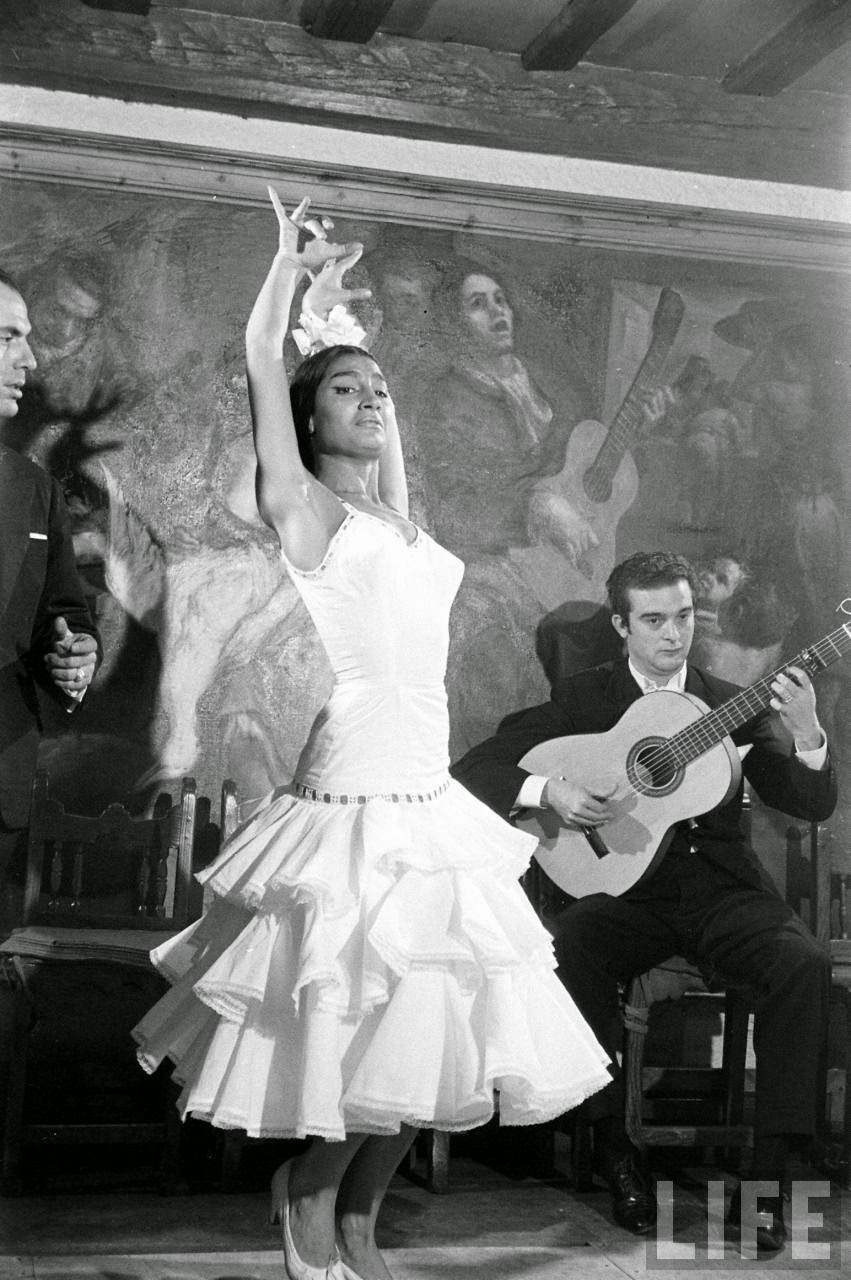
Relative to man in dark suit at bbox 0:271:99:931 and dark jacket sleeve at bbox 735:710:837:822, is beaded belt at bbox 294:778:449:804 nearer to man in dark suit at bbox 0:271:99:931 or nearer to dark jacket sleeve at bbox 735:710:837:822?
man in dark suit at bbox 0:271:99:931

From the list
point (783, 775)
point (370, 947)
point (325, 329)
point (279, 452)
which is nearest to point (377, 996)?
point (370, 947)

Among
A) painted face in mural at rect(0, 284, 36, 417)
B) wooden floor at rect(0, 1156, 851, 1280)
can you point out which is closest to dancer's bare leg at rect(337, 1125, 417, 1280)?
wooden floor at rect(0, 1156, 851, 1280)

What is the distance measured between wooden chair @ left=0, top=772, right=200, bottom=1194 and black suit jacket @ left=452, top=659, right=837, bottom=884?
32.7 inches

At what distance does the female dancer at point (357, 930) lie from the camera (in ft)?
7.68

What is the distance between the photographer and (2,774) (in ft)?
11.2

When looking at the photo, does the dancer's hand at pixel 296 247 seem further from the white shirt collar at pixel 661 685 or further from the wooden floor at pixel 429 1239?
the wooden floor at pixel 429 1239

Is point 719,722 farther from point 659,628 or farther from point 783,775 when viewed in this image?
point 659,628

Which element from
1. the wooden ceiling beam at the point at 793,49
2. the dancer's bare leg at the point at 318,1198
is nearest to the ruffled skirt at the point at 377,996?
the dancer's bare leg at the point at 318,1198

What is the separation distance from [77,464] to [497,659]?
130 centimetres

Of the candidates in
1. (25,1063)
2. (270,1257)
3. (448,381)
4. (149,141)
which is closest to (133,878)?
(25,1063)

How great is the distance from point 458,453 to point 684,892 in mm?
1392

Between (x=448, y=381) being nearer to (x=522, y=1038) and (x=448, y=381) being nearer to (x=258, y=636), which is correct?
(x=258, y=636)

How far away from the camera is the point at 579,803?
3451 millimetres
